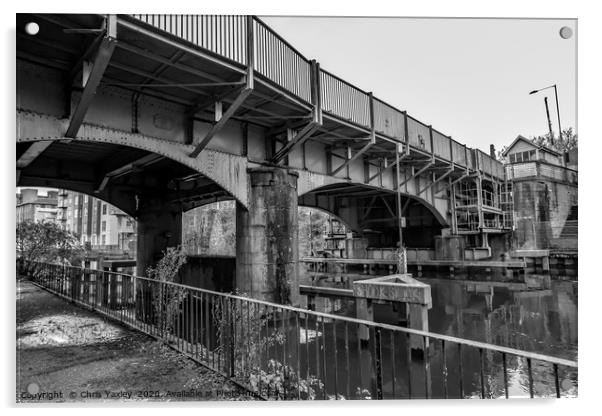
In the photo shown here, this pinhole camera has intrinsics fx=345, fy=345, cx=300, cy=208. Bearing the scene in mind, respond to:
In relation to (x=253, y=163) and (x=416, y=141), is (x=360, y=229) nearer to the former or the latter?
(x=416, y=141)

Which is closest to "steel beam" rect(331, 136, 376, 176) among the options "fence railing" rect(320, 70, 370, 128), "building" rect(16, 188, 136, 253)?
"fence railing" rect(320, 70, 370, 128)

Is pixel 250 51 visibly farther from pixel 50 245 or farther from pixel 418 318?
pixel 50 245

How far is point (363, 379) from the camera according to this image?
7.27 m

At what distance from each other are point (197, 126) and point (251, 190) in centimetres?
210

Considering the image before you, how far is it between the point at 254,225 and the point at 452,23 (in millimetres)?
6124

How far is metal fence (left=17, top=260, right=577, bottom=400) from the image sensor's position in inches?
150

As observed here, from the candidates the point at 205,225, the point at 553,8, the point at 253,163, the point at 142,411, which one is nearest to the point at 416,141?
the point at 253,163

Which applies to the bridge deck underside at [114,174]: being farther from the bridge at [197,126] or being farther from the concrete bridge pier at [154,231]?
the concrete bridge pier at [154,231]

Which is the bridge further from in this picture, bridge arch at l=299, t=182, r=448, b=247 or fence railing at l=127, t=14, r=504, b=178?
bridge arch at l=299, t=182, r=448, b=247

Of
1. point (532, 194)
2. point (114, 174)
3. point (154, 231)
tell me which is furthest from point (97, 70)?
point (532, 194)

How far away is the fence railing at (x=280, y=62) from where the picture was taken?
554 cm

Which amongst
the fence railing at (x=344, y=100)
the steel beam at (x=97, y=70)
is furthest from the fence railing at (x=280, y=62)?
the steel beam at (x=97, y=70)

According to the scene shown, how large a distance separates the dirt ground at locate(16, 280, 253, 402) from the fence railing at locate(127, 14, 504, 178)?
457cm

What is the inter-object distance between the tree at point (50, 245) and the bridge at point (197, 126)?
1.41 meters
